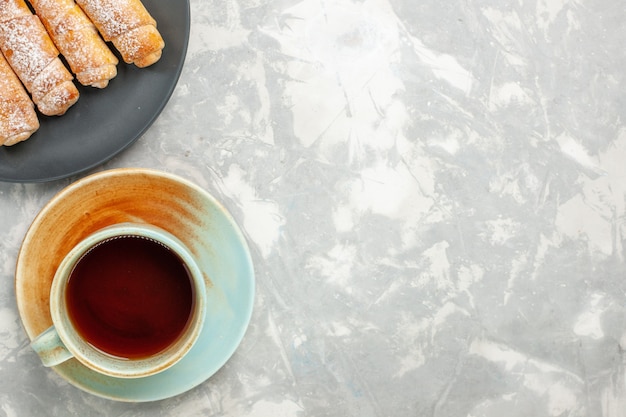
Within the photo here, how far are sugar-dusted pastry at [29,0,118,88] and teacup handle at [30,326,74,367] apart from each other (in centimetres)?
39

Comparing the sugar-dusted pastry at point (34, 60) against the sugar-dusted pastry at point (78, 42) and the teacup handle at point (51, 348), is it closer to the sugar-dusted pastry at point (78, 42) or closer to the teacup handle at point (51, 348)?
the sugar-dusted pastry at point (78, 42)

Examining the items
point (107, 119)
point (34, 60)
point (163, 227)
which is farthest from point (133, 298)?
point (34, 60)

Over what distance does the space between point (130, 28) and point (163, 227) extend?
31 centimetres

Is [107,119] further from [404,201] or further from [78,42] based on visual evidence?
[404,201]

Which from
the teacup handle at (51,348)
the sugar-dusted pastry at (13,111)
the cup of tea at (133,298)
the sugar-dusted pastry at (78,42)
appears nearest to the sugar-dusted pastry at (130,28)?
the sugar-dusted pastry at (78,42)

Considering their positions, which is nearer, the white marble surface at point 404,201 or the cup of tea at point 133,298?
the cup of tea at point 133,298

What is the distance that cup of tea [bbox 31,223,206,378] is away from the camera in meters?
0.91

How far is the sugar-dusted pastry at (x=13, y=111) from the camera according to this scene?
1.00 meters

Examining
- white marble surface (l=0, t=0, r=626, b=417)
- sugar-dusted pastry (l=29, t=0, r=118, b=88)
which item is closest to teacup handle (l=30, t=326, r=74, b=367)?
white marble surface (l=0, t=0, r=626, b=417)

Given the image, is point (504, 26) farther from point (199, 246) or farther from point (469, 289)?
point (199, 246)

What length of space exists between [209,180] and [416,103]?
370mm

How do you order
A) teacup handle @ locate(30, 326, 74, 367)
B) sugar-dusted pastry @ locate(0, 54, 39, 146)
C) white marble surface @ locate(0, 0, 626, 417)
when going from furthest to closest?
white marble surface @ locate(0, 0, 626, 417), sugar-dusted pastry @ locate(0, 54, 39, 146), teacup handle @ locate(30, 326, 74, 367)

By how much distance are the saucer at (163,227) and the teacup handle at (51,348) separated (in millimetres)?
103

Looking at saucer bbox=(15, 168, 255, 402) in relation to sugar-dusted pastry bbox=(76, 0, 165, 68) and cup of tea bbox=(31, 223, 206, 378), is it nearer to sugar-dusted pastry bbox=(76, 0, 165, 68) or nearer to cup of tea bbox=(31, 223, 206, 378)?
cup of tea bbox=(31, 223, 206, 378)
